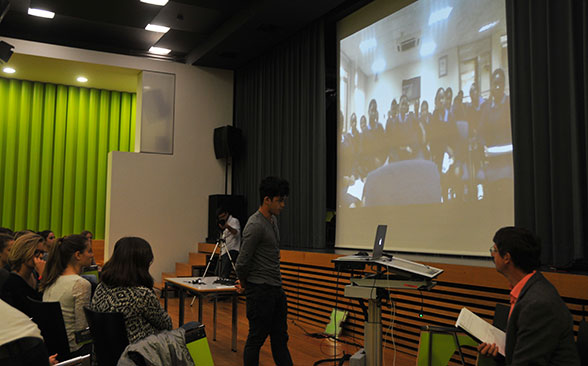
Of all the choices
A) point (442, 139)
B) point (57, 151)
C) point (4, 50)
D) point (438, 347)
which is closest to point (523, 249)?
point (438, 347)

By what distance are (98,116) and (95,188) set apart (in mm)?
1457

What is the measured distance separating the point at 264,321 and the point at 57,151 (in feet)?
26.2

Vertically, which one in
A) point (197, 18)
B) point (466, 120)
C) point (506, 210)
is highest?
point (197, 18)

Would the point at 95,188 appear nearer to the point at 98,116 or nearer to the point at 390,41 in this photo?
the point at 98,116

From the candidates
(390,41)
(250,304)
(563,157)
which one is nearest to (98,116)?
(390,41)

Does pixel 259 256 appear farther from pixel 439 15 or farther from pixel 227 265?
pixel 227 265

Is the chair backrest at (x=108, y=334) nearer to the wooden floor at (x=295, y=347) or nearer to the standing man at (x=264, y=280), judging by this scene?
the standing man at (x=264, y=280)

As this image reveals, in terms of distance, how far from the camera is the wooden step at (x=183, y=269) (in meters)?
8.46

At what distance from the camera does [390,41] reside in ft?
19.8

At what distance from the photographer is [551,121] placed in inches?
160

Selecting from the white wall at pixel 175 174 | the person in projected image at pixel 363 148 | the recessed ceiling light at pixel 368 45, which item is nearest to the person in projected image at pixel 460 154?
the person in projected image at pixel 363 148

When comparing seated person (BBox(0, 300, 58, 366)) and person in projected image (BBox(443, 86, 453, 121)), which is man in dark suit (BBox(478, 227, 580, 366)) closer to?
Answer: seated person (BBox(0, 300, 58, 366))

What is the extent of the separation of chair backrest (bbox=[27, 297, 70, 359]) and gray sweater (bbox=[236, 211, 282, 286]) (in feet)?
3.58

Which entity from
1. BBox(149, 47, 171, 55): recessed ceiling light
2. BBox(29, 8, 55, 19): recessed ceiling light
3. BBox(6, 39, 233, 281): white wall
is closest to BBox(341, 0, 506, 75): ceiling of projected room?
BBox(6, 39, 233, 281): white wall
